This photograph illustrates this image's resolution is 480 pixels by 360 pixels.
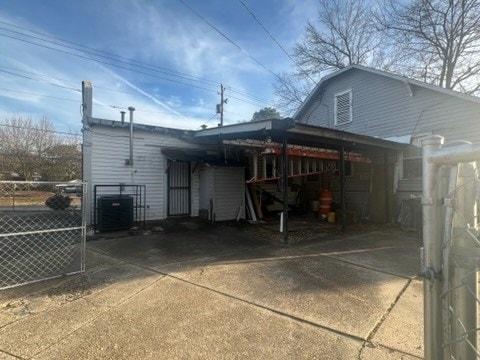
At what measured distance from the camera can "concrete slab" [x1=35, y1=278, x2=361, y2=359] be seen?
8.55 feet

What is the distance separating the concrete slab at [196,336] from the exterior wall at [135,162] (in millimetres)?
6655

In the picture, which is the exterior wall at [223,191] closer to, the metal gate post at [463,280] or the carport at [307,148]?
the carport at [307,148]

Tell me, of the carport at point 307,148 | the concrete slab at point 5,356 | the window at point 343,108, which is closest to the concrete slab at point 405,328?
the concrete slab at point 5,356

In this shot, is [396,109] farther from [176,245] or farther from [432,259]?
[432,259]

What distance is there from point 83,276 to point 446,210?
196 inches

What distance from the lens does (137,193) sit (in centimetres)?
979

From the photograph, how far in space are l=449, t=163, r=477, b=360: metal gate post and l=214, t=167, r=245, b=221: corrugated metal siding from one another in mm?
9383

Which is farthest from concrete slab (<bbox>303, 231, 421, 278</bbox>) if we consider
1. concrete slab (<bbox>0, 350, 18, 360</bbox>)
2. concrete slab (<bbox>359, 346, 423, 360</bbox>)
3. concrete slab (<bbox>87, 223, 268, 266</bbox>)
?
concrete slab (<bbox>0, 350, 18, 360</bbox>)

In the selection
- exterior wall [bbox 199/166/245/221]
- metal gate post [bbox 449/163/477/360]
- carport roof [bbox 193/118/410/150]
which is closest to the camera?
metal gate post [bbox 449/163/477/360]

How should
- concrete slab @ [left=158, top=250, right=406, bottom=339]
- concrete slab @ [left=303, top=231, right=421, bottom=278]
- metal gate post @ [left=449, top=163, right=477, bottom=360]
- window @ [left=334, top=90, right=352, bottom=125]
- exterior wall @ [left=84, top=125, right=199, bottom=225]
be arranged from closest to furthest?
1. metal gate post @ [left=449, top=163, right=477, bottom=360]
2. concrete slab @ [left=158, top=250, right=406, bottom=339]
3. concrete slab @ [left=303, top=231, right=421, bottom=278]
4. exterior wall @ [left=84, top=125, right=199, bottom=225]
5. window @ [left=334, top=90, right=352, bottom=125]

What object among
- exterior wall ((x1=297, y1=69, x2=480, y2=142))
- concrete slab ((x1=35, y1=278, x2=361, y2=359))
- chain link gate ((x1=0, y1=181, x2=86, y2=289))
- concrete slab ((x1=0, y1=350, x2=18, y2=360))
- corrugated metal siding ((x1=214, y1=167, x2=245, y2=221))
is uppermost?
exterior wall ((x1=297, y1=69, x2=480, y2=142))

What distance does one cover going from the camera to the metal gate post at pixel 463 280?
47.1 inches

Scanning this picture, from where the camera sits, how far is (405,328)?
3.07 meters

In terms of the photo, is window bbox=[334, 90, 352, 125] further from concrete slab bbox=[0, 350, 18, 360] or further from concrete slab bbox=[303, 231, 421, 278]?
concrete slab bbox=[0, 350, 18, 360]
